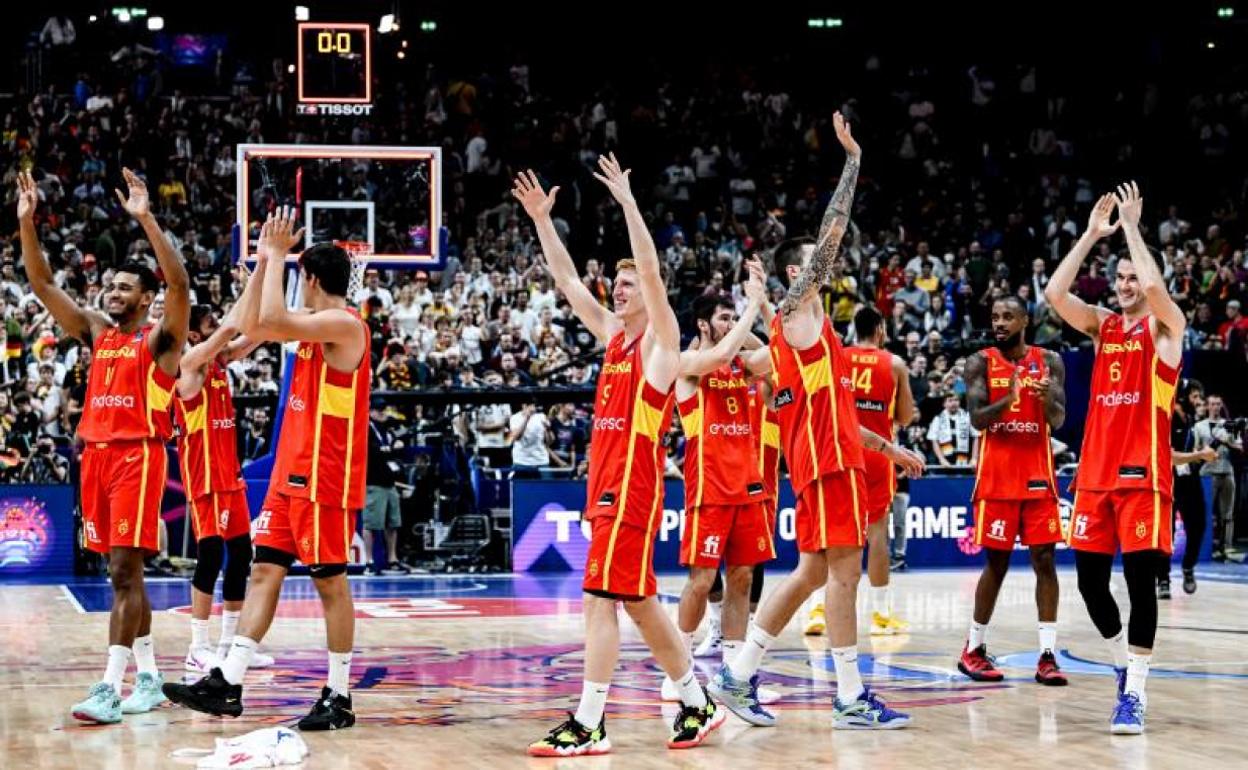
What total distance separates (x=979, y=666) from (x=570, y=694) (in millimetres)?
2544

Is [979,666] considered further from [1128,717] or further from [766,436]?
[766,436]

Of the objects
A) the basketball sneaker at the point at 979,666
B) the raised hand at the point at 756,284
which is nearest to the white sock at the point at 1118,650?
the basketball sneaker at the point at 979,666

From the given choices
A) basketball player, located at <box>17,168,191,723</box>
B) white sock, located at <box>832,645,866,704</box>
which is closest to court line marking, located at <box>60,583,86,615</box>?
basketball player, located at <box>17,168,191,723</box>

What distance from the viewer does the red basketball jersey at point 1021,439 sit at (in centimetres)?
1068

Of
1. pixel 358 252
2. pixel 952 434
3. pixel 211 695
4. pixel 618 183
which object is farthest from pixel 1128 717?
pixel 952 434

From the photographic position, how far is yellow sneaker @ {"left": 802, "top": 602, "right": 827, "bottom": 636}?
12500 mm

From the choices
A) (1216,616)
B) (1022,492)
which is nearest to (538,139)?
(1216,616)

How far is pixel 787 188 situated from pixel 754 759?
22809 millimetres

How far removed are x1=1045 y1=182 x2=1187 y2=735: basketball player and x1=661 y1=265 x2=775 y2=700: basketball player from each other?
173cm

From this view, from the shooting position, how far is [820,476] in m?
8.61

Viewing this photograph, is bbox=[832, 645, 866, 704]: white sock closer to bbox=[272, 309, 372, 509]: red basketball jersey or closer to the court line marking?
bbox=[272, 309, 372, 509]: red basketball jersey

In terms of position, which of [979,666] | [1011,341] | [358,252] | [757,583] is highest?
[358,252]

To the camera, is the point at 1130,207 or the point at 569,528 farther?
the point at 569,528

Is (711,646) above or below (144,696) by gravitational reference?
below
